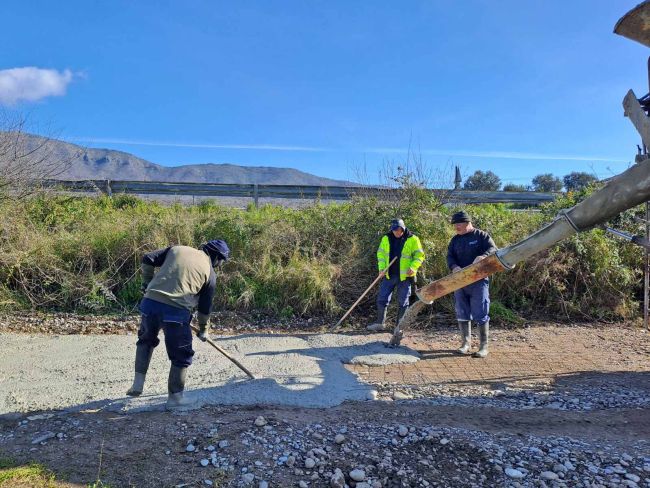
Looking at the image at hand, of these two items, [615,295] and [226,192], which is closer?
[615,295]

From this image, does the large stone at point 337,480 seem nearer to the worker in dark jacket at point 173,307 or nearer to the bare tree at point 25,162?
the worker in dark jacket at point 173,307

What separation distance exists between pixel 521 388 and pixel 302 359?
2.55 m

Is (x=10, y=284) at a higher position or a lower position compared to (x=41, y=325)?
higher

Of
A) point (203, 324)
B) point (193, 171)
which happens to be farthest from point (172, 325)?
point (193, 171)

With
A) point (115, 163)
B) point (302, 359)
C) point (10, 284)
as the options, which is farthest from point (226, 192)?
point (115, 163)

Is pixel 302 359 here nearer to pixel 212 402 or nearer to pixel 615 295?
pixel 212 402

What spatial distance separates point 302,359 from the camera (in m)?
5.88

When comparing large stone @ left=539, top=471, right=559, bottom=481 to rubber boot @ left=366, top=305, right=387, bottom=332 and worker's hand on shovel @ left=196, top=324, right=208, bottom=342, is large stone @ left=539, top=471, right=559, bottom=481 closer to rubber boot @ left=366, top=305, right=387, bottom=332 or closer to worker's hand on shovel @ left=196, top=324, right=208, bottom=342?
worker's hand on shovel @ left=196, top=324, right=208, bottom=342

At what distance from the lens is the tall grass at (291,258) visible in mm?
8289

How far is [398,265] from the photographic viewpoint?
24.1 feet

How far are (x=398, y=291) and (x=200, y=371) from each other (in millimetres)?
3361

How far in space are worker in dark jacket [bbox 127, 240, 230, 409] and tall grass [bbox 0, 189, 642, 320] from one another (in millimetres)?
3819

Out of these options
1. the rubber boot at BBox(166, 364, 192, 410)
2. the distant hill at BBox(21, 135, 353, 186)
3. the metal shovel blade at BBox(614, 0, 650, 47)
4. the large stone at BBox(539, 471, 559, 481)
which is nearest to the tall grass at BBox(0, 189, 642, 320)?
the rubber boot at BBox(166, 364, 192, 410)

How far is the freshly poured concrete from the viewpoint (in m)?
4.38
